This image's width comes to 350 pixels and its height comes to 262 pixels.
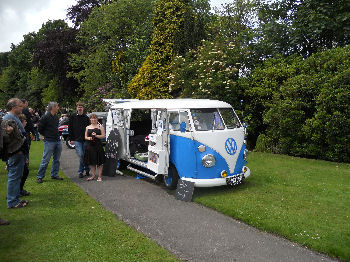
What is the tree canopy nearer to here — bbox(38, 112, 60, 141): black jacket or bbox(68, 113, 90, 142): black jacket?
bbox(68, 113, 90, 142): black jacket

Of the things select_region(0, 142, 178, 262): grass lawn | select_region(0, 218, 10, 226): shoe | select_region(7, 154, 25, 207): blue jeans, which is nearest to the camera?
select_region(0, 142, 178, 262): grass lawn

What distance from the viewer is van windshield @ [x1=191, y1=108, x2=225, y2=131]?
8.05m

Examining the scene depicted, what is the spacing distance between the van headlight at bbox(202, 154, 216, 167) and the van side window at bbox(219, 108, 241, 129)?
99 centimetres

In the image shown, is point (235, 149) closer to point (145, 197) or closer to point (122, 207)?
point (145, 197)

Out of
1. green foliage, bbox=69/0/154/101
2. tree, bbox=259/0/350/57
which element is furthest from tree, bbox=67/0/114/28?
tree, bbox=259/0/350/57

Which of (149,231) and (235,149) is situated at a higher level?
(235,149)

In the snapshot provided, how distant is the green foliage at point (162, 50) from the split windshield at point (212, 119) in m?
11.3

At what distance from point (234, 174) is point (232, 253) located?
133 inches

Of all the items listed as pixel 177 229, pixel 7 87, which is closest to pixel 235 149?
pixel 177 229

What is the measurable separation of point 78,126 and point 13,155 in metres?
3.06

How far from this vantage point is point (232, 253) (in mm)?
4945

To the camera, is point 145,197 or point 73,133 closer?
point 145,197

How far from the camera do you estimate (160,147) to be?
843cm

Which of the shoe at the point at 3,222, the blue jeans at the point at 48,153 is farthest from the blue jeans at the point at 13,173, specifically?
the blue jeans at the point at 48,153
